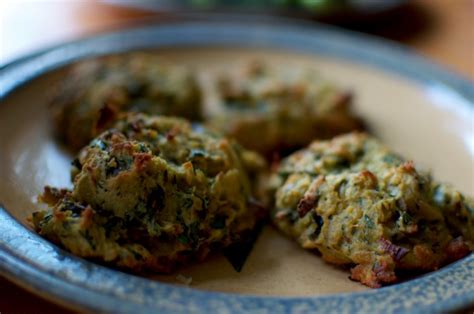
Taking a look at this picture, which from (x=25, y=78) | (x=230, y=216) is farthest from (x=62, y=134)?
(x=230, y=216)

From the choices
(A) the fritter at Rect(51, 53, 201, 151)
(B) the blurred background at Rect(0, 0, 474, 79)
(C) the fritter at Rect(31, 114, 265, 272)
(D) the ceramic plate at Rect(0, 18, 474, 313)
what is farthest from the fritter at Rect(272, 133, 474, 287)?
(B) the blurred background at Rect(0, 0, 474, 79)

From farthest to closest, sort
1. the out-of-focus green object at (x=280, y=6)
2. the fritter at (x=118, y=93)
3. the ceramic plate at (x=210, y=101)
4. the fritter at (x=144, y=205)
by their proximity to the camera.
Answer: the out-of-focus green object at (x=280, y=6) < the fritter at (x=118, y=93) < the fritter at (x=144, y=205) < the ceramic plate at (x=210, y=101)

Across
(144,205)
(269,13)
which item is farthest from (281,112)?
(269,13)

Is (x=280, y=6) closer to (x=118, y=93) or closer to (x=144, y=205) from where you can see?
(x=118, y=93)

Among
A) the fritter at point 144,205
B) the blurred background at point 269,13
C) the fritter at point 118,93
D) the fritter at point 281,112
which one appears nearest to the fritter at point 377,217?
the fritter at point 144,205

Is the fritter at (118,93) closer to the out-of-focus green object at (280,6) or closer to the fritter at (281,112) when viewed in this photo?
the fritter at (281,112)

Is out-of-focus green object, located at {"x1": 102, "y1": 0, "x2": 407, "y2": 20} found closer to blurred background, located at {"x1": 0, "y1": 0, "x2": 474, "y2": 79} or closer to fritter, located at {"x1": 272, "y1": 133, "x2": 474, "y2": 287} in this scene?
blurred background, located at {"x1": 0, "y1": 0, "x2": 474, "y2": 79}

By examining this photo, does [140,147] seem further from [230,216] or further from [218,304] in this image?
[218,304]
